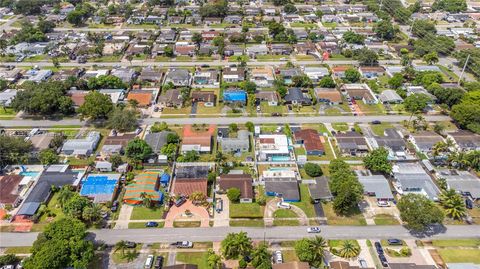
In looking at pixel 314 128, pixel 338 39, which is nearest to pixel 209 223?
pixel 314 128

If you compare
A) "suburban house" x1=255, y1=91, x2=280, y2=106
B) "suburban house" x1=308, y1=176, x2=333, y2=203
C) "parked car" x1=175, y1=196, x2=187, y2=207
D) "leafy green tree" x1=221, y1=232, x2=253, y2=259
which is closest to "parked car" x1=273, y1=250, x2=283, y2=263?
"leafy green tree" x1=221, y1=232, x2=253, y2=259

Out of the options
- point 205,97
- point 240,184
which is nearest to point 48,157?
point 240,184

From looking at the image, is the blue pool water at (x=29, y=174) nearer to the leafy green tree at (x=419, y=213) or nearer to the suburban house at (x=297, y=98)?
the suburban house at (x=297, y=98)

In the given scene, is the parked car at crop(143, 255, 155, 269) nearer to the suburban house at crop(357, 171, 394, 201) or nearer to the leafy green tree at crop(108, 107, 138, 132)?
the leafy green tree at crop(108, 107, 138, 132)

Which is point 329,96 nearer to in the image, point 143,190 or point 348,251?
point 348,251

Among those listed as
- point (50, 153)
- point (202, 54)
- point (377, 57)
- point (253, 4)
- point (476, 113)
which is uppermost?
point (253, 4)

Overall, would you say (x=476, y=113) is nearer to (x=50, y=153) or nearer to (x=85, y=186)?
(x=85, y=186)
